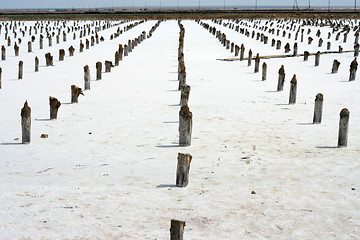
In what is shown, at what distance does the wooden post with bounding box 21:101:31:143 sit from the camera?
11.3m

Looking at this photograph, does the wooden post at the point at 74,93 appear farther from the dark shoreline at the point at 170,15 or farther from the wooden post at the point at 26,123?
the dark shoreline at the point at 170,15

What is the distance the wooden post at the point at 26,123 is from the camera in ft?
37.0

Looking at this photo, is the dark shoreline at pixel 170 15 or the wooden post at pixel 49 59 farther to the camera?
the dark shoreline at pixel 170 15

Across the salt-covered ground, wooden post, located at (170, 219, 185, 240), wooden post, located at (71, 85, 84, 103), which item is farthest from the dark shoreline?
wooden post, located at (170, 219, 185, 240)

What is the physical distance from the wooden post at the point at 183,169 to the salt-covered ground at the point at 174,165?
15 centimetres

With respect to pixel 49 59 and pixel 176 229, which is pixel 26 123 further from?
pixel 49 59

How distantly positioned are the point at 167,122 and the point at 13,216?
7077mm

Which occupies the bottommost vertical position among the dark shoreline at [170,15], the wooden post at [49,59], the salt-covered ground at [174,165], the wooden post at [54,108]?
the salt-covered ground at [174,165]

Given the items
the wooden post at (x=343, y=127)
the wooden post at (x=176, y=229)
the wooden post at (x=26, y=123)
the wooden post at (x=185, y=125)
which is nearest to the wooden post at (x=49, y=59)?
the wooden post at (x=26, y=123)

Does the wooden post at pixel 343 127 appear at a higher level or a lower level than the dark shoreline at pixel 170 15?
A: lower

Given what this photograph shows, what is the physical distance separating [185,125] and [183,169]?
2.79 metres

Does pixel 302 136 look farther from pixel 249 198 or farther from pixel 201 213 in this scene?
pixel 201 213

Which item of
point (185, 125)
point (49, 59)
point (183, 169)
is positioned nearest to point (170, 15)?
point (49, 59)

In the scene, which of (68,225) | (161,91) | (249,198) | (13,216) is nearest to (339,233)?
(249,198)
